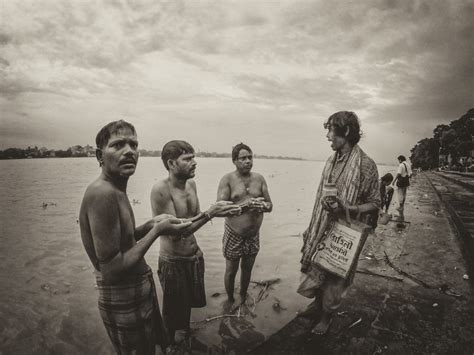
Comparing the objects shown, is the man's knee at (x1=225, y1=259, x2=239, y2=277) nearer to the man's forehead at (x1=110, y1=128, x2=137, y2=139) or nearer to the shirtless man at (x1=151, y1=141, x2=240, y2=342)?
the shirtless man at (x1=151, y1=141, x2=240, y2=342)

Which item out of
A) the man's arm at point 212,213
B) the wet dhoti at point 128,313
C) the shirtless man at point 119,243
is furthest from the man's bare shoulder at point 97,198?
the man's arm at point 212,213

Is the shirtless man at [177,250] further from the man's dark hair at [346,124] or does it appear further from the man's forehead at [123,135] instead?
the man's dark hair at [346,124]

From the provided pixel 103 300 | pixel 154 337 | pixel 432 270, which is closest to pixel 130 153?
pixel 103 300

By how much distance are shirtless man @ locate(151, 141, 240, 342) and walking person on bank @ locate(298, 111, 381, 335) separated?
125 centimetres

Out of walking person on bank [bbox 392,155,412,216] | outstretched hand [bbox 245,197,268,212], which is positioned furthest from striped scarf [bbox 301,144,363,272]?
walking person on bank [bbox 392,155,412,216]

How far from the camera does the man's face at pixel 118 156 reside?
1.78 m

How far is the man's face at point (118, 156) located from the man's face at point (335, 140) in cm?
209

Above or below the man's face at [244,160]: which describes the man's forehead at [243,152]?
above

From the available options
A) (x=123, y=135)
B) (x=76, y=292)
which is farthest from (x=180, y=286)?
(x=76, y=292)

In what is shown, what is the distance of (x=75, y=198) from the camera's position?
16984mm

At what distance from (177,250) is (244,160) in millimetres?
1481

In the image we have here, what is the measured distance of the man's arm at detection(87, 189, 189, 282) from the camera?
63.1 inches

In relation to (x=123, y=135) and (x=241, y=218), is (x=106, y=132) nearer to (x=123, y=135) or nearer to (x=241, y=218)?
(x=123, y=135)

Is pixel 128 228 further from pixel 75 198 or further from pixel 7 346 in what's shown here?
pixel 75 198
